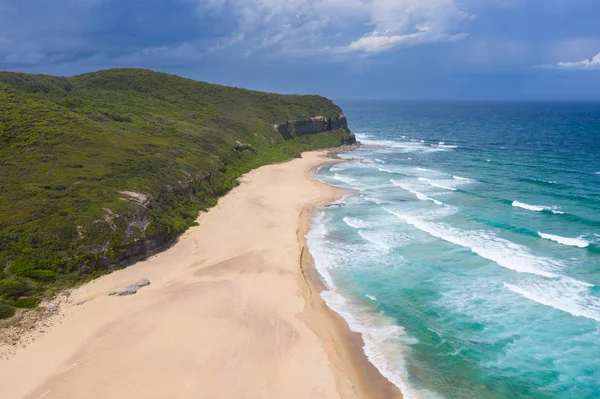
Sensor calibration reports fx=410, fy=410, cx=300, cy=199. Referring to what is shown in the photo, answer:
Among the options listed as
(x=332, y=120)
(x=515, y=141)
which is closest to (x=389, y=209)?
(x=332, y=120)

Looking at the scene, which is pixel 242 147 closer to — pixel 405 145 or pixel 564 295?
pixel 405 145

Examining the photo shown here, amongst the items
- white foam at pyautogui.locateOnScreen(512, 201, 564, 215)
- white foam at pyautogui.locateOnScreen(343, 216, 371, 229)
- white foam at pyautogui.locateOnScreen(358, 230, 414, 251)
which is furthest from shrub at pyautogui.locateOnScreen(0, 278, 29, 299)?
white foam at pyautogui.locateOnScreen(512, 201, 564, 215)

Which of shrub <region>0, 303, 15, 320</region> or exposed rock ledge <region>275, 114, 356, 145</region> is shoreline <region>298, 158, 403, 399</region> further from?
exposed rock ledge <region>275, 114, 356, 145</region>

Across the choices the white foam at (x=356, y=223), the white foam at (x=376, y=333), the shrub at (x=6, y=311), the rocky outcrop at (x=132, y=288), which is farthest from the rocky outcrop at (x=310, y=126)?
the shrub at (x=6, y=311)

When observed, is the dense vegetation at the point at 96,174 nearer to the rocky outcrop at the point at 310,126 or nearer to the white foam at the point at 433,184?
the rocky outcrop at the point at 310,126

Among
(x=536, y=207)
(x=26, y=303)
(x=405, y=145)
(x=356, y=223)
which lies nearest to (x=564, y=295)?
(x=356, y=223)
